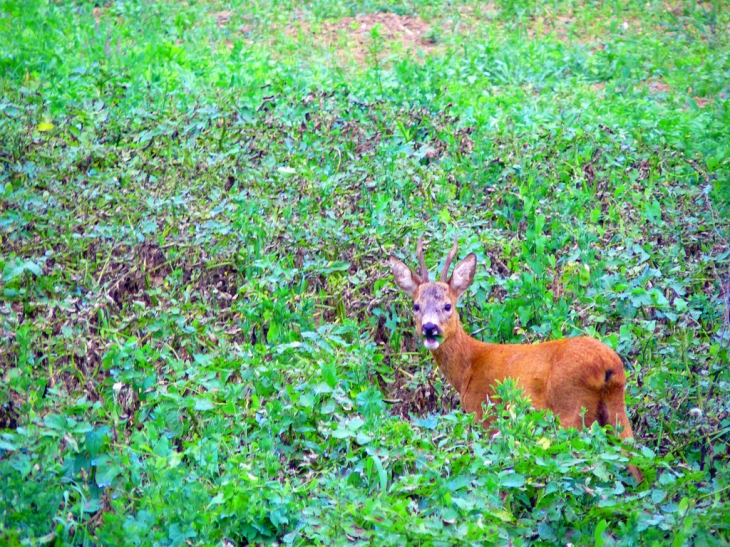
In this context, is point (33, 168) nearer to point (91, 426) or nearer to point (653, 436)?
point (91, 426)

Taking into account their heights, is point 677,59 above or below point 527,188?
above

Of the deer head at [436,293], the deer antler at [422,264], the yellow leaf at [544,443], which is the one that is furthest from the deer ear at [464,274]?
the yellow leaf at [544,443]

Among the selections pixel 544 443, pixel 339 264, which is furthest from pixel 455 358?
pixel 544 443

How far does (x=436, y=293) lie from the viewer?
17.9ft

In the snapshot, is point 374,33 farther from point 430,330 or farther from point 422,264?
point 430,330

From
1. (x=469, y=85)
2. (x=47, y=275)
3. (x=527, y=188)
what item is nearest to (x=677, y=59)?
(x=469, y=85)

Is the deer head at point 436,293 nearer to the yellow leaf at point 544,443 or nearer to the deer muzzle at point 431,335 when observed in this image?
the deer muzzle at point 431,335

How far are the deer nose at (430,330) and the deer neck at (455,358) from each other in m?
0.14

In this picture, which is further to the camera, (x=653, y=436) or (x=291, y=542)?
(x=653, y=436)

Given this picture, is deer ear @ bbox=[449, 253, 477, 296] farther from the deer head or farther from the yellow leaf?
the yellow leaf

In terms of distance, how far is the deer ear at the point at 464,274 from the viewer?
216 inches

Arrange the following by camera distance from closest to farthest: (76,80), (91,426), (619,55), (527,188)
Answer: (91,426) → (527,188) → (76,80) → (619,55)

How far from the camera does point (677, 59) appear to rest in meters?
9.38

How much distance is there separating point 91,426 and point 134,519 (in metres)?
0.48
